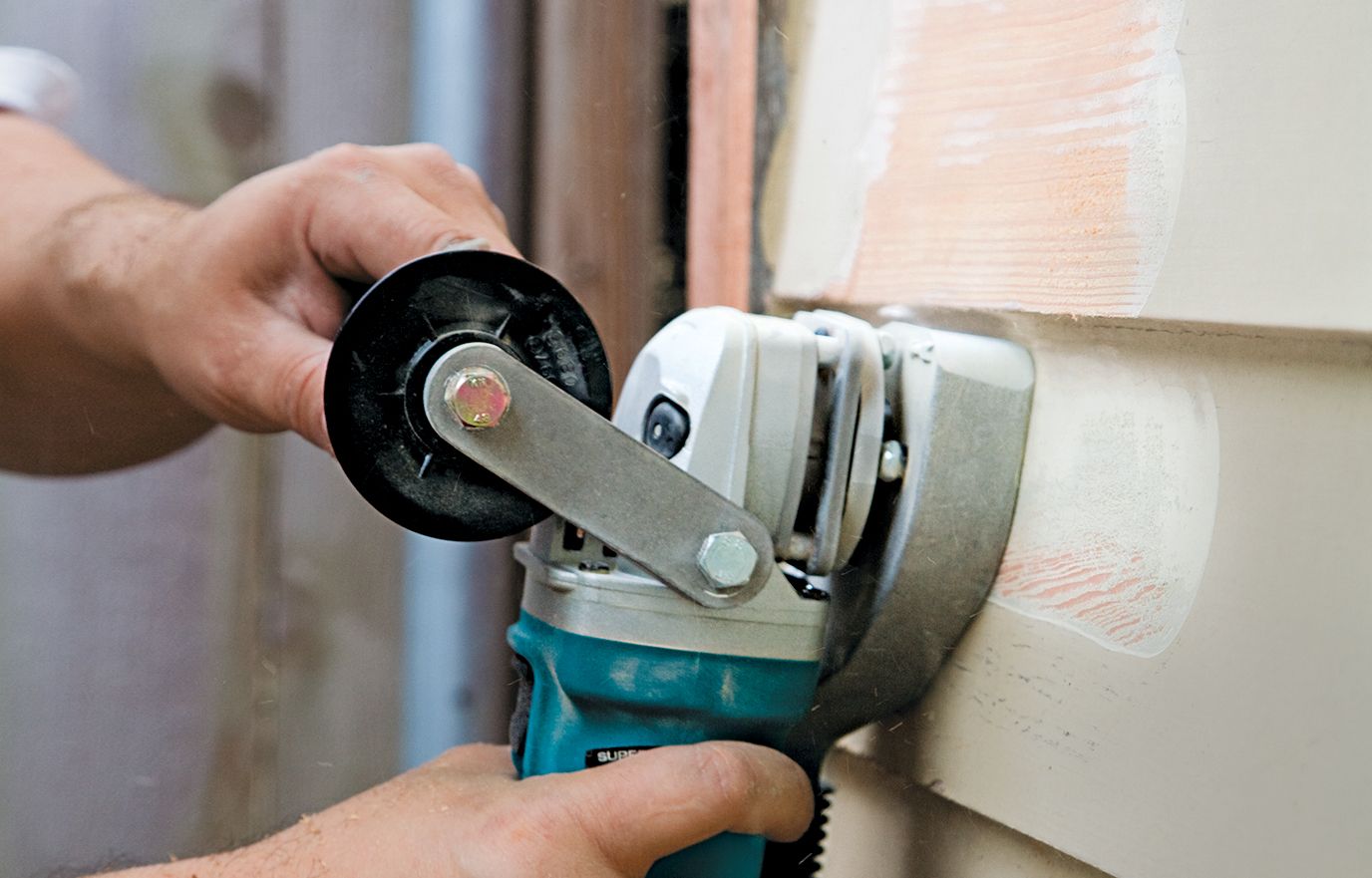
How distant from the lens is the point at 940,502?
0.61 m

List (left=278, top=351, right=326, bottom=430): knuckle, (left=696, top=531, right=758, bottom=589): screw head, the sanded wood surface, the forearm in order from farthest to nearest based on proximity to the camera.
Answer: the forearm
(left=278, top=351, right=326, bottom=430): knuckle
(left=696, top=531, right=758, bottom=589): screw head
the sanded wood surface

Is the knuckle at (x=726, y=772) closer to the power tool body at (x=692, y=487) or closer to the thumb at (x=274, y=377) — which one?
the power tool body at (x=692, y=487)

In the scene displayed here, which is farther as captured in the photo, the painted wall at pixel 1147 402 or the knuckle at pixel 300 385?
the knuckle at pixel 300 385

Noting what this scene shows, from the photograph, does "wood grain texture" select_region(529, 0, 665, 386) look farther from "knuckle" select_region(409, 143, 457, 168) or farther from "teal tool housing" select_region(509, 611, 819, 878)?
"teal tool housing" select_region(509, 611, 819, 878)

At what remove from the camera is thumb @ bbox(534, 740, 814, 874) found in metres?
0.58

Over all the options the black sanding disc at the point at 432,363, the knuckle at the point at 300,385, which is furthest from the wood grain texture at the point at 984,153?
the knuckle at the point at 300,385

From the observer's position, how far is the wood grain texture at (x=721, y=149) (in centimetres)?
88

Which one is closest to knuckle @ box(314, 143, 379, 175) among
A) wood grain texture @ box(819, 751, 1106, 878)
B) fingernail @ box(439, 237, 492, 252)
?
fingernail @ box(439, 237, 492, 252)

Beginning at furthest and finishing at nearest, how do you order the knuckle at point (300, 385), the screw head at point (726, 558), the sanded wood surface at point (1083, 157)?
the knuckle at point (300, 385), the screw head at point (726, 558), the sanded wood surface at point (1083, 157)

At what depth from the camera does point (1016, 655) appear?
61 cm

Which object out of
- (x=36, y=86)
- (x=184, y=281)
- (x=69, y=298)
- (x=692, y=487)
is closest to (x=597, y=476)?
(x=692, y=487)

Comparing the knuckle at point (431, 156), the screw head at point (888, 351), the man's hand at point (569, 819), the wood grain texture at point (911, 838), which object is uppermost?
the knuckle at point (431, 156)

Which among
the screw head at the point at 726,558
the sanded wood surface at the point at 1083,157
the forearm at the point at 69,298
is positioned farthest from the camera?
the forearm at the point at 69,298

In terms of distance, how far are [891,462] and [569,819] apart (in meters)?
0.25
